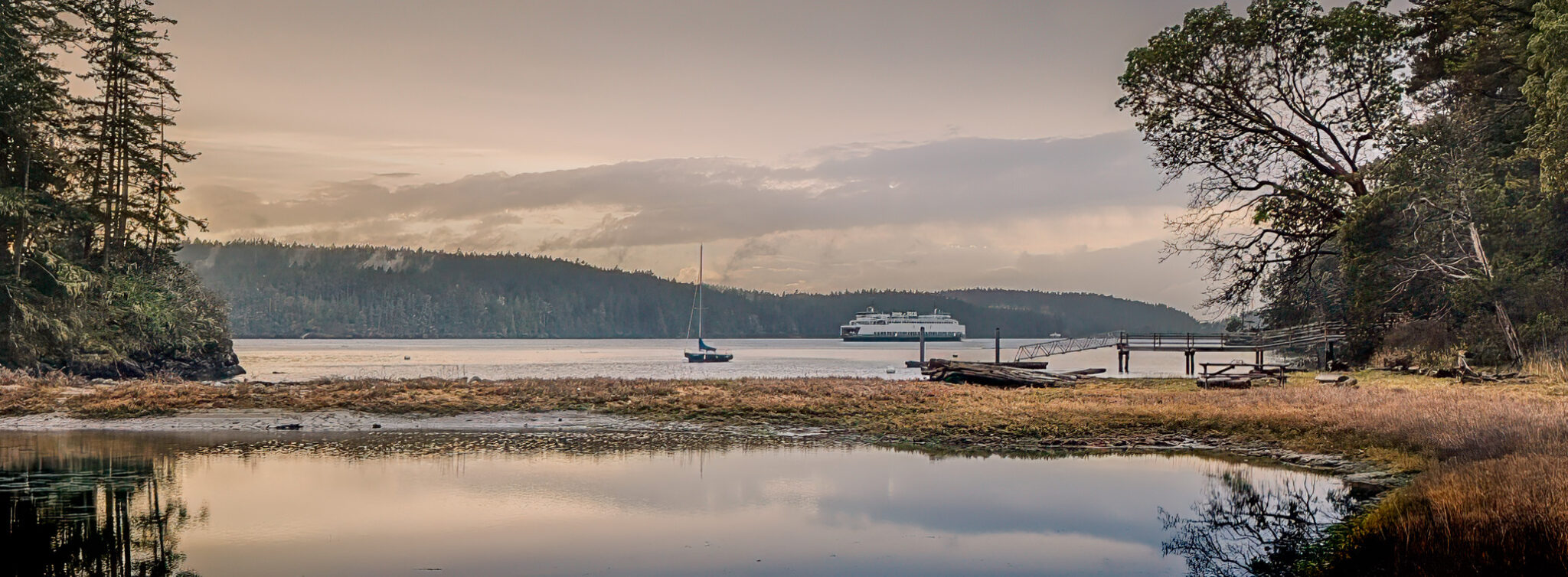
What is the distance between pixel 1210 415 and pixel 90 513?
74.8ft

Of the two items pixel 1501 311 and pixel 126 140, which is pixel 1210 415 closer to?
pixel 1501 311

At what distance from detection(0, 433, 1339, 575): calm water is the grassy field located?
2.21 meters

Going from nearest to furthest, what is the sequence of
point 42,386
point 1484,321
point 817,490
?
point 817,490 < point 42,386 < point 1484,321

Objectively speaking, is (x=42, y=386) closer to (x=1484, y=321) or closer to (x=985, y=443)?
(x=985, y=443)

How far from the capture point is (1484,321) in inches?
1336

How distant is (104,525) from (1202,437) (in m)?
21.0

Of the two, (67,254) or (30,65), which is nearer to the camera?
(30,65)

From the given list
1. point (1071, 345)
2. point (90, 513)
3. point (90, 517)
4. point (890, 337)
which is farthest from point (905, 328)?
point (90, 517)

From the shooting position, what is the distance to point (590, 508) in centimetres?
1429

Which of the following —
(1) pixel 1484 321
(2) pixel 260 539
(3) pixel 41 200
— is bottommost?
(2) pixel 260 539

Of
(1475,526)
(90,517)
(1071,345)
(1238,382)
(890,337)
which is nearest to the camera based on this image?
(1475,526)

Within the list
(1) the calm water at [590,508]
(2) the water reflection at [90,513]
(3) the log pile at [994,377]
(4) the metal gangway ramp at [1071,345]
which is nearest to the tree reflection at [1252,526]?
(1) the calm water at [590,508]

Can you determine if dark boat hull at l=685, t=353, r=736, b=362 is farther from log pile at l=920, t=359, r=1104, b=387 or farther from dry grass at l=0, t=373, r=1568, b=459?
dry grass at l=0, t=373, r=1568, b=459

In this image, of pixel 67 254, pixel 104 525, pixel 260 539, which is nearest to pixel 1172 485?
pixel 260 539
